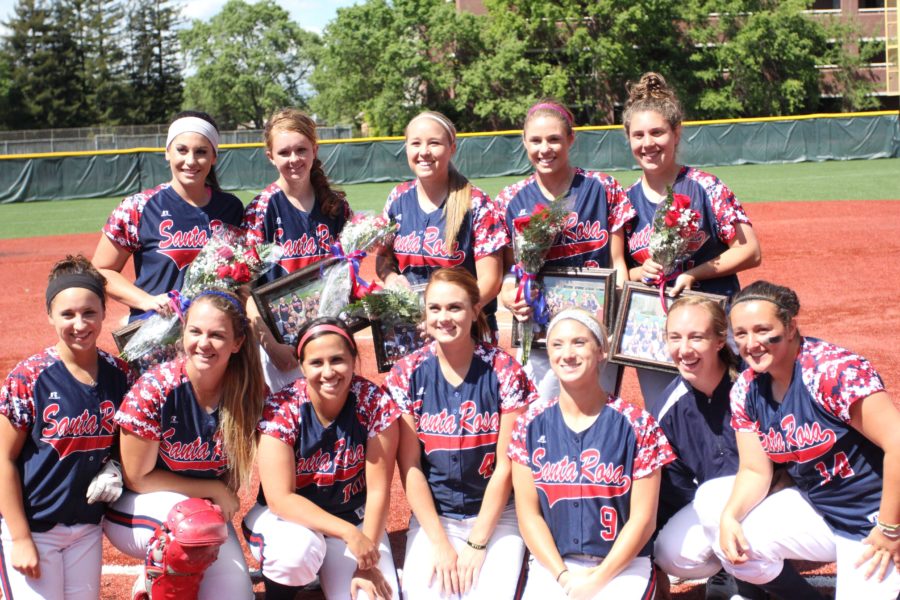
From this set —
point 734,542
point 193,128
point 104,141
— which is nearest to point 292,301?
point 193,128

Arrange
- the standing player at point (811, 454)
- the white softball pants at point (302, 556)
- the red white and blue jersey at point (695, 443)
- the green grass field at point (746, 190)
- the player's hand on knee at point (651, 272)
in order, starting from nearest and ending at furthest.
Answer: the standing player at point (811, 454)
the white softball pants at point (302, 556)
the red white and blue jersey at point (695, 443)
the player's hand on knee at point (651, 272)
the green grass field at point (746, 190)

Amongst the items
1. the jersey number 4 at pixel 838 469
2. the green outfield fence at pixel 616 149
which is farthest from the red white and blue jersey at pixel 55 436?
the green outfield fence at pixel 616 149

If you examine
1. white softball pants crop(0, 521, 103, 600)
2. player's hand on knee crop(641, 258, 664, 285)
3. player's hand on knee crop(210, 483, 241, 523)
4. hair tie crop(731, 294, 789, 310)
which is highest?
player's hand on knee crop(641, 258, 664, 285)

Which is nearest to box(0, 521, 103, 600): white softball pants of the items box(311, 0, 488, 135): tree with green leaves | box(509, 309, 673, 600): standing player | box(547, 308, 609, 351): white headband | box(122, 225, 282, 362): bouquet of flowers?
box(122, 225, 282, 362): bouquet of flowers

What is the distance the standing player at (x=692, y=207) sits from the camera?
437 cm

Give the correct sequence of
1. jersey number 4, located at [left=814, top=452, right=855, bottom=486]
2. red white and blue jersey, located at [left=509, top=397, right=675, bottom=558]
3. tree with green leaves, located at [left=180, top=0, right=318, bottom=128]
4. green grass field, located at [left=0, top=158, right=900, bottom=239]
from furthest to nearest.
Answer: tree with green leaves, located at [left=180, top=0, right=318, bottom=128]
green grass field, located at [left=0, top=158, right=900, bottom=239]
red white and blue jersey, located at [left=509, top=397, right=675, bottom=558]
jersey number 4, located at [left=814, top=452, right=855, bottom=486]

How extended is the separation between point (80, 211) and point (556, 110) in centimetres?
2209

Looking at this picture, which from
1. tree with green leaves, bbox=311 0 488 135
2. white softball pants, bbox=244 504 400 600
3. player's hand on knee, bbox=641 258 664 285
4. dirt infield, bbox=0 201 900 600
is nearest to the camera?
white softball pants, bbox=244 504 400 600

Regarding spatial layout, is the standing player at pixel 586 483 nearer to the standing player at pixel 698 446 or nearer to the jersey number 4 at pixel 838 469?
the standing player at pixel 698 446

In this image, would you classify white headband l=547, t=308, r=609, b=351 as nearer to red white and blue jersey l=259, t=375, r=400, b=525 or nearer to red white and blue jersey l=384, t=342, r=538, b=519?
red white and blue jersey l=384, t=342, r=538, b=519

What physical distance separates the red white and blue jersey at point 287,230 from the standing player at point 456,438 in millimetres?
815

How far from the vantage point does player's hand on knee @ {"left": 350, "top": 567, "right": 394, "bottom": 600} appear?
12.2 ft

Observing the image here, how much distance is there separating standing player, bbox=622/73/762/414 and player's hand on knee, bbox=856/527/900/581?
1152 mm

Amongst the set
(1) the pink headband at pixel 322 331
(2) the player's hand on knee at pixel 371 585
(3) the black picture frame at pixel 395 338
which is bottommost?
(2) the player's hand on knee at pixel 371 585
